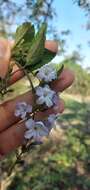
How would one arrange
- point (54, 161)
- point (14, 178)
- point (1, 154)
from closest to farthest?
point (1, 154) < point (14, 178) < point (54, 161)

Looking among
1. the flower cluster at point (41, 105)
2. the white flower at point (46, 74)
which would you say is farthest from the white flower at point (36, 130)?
the white flower at point (46, 74)

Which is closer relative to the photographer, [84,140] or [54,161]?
[54,161]

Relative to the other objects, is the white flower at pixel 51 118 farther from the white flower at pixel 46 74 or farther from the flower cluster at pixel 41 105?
the white flower at pixel 46 74

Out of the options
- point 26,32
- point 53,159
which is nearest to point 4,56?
point 26,32

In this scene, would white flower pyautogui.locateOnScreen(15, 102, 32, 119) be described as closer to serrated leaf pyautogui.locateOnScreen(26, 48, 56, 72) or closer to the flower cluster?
the flower cluster

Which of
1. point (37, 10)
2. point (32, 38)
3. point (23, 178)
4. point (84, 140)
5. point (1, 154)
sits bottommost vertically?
point (84, 140)

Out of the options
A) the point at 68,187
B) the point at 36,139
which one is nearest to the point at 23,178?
the point at 68,187

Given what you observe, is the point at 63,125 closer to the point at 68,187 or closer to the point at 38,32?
the point at 68,187

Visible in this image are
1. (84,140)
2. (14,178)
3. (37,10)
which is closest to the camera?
(37,10)
